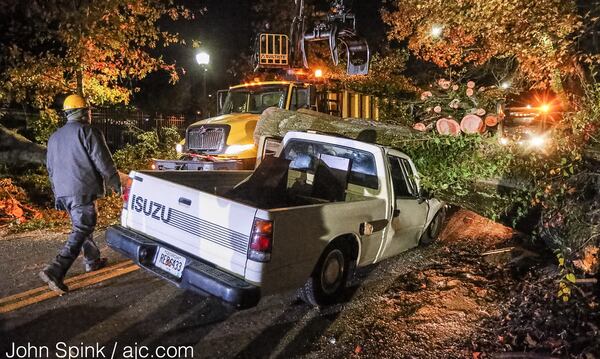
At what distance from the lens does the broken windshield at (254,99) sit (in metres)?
9.68

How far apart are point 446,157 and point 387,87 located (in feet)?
36.6

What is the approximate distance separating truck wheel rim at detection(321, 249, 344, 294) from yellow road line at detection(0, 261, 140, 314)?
243 cm

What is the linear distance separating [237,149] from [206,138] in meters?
0.95

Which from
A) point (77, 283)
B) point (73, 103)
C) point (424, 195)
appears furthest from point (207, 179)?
point (424, 195)

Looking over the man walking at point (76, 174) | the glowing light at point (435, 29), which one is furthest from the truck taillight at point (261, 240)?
the glowing light at point (435, 29)

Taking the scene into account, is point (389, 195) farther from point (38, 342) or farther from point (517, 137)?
point (38, 342)

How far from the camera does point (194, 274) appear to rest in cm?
359

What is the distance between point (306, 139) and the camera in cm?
559

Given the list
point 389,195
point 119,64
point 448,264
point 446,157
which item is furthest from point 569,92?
point 119,64

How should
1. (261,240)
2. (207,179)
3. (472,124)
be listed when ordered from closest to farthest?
(261,240), (207,179), (472,124)

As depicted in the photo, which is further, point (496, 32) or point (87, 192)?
point (496, 32)

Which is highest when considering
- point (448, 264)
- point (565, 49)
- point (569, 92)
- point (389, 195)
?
point (565, 49)

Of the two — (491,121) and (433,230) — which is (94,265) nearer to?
(433,230)

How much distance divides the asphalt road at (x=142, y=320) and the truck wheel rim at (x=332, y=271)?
0.24 metres
